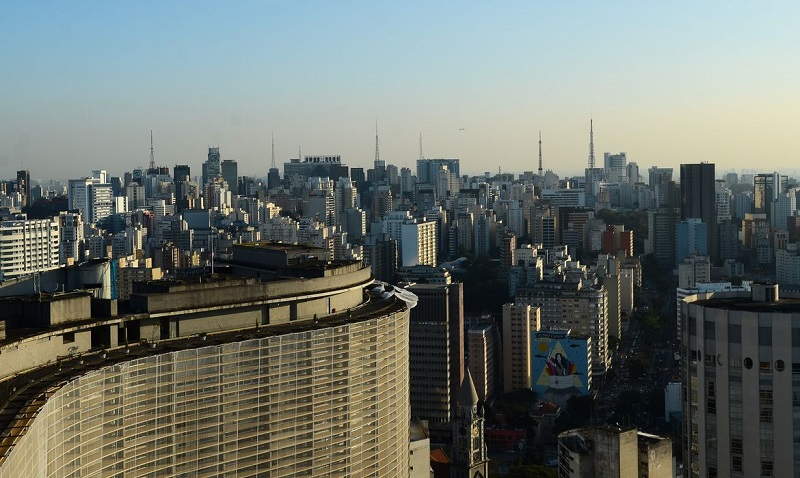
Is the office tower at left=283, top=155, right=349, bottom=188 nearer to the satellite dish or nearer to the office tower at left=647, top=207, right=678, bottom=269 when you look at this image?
the office tower at left=647, top=207, right=678, bottom=269

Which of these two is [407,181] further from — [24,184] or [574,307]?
[574,307]

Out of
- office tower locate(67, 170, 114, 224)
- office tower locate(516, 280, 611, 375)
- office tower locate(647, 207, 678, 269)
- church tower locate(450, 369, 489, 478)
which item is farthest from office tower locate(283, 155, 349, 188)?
church tower locate(450, 369, 489, 478)

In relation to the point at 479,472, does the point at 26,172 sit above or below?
above

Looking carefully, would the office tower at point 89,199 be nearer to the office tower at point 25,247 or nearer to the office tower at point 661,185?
the office tower at point 25,247

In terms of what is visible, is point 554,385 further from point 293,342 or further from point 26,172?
point 26,172

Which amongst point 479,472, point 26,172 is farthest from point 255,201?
point 479,472

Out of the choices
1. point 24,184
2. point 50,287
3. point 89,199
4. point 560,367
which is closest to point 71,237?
point 89,199
